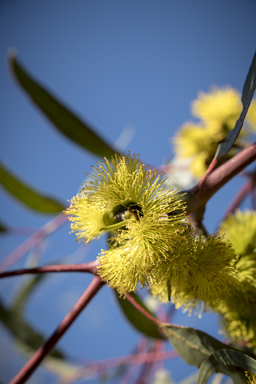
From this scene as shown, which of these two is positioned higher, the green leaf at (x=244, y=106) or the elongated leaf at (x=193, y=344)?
the green leaf at (x=244, y=106)

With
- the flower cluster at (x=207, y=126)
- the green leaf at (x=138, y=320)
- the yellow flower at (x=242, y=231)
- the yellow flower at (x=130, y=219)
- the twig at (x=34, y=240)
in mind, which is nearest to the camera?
the yellow flower at (x=130, y=219)

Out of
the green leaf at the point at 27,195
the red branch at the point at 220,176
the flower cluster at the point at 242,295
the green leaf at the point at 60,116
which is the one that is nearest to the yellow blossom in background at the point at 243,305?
the flower cluster at the point at 242,295

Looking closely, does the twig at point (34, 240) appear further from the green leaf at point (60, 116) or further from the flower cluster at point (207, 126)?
the flower cluster at point (207, 126)

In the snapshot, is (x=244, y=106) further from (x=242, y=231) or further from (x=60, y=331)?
(x=60, y=331)

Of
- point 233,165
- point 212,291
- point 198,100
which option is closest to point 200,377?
point 212,291

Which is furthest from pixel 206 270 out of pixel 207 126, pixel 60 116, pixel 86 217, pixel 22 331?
pixel 22 331

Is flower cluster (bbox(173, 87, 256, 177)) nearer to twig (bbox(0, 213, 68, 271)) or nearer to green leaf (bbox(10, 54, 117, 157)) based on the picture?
green leaf (bbox(10, 54, 117, 157))

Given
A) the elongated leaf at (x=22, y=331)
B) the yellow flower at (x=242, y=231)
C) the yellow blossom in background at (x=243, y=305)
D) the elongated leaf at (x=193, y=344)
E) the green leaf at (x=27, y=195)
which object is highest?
the yellow flower at (x=242, y=231)
